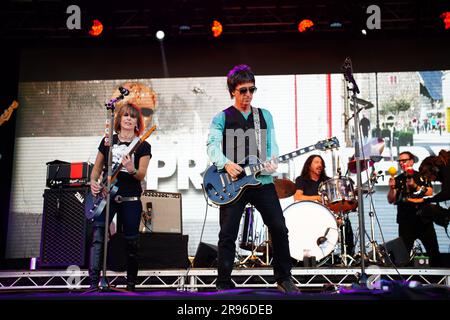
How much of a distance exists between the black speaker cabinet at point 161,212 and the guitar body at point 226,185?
2.58m

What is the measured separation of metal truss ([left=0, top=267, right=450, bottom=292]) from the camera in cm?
602

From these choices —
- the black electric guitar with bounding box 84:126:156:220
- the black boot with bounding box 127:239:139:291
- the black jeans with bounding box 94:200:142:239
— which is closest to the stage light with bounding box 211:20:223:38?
the black electric guitar with bounding box 84:126:156:220

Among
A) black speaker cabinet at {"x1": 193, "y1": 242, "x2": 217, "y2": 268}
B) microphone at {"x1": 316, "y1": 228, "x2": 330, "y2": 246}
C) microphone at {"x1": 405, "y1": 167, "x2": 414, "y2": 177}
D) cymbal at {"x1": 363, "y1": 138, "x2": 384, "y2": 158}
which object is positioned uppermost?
cymbal at {"x1": 363, "y1": 138, "x2": 384, "y2": 158}

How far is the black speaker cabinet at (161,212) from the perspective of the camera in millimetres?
6957

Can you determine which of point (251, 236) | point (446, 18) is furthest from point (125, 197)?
point (446, 18)

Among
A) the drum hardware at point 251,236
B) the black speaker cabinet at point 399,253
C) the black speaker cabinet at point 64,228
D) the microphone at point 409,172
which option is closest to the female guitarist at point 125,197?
the black speaker cabinet at point 64,228

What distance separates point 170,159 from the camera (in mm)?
9219

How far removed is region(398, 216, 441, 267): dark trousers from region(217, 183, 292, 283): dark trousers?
3.65m

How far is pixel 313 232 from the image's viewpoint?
22.8 ft

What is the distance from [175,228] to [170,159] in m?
2.30

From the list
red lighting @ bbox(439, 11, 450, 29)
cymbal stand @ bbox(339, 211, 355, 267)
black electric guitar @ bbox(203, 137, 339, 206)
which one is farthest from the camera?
red lighting @ bbox(439, 11, 450, 29)

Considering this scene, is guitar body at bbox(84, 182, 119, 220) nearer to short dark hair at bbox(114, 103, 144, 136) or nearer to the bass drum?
short dark hair at bbox(114, 103, 144, 136)
